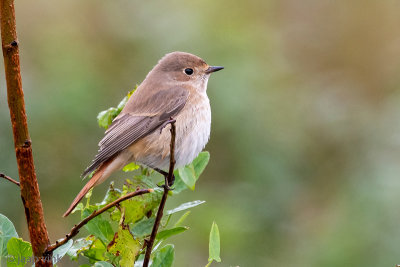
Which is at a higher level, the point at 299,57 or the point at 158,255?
the point at 158,255

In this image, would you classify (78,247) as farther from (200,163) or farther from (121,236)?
(200,163)

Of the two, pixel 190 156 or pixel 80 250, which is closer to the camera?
pixel 80 250

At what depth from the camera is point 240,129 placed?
179 inches

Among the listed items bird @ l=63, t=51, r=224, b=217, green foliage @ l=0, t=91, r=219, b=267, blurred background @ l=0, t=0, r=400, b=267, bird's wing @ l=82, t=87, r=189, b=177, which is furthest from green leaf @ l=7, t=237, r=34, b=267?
blurred background @ l=0, t=0, r=400, b=267

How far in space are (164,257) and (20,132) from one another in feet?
1.71

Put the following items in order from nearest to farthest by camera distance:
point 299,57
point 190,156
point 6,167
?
point 190,156
point 6,167
point 299,57

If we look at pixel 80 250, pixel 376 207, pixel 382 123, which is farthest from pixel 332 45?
pixel 80 250

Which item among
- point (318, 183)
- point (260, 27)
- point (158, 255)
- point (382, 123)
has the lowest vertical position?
point (318, 183)

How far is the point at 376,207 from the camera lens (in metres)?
3.73

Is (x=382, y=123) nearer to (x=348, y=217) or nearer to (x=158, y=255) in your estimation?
(x=348, y=217)

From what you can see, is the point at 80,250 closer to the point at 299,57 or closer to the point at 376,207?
the point at 376,207

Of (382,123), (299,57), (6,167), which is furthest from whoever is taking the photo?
(299,57)

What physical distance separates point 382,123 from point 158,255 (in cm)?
315

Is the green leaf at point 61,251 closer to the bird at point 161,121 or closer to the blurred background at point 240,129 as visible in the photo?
the bird at point 161,121
